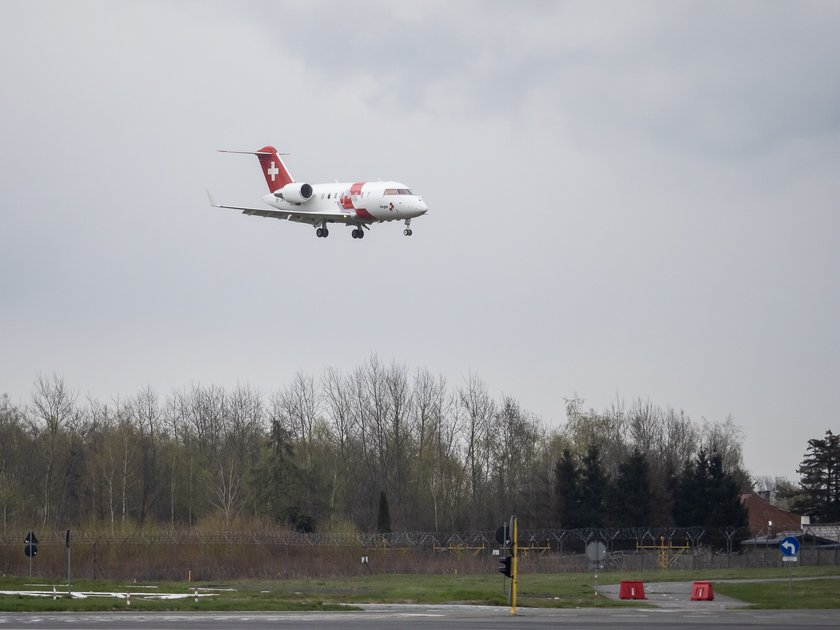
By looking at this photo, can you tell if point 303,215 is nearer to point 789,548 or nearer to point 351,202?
point 351,202

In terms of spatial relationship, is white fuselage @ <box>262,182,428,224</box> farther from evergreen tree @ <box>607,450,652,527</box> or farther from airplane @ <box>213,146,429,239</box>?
evergreen tree @ <box>607,450,652,527</box>

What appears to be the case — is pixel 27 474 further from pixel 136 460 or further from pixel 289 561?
pixel 289 561

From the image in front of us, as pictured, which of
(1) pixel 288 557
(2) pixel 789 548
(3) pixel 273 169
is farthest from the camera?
(3) pixel 273 169

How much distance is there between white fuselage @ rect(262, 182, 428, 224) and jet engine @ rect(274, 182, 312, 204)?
0.67 ft

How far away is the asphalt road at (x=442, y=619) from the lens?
3081cm

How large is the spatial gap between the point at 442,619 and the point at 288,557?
32.9 metres

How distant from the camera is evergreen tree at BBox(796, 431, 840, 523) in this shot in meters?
111

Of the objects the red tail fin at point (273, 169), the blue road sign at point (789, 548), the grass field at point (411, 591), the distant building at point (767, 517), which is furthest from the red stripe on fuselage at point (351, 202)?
the distant building at point (767, 517)

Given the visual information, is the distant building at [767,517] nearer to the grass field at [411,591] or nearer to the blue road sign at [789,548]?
the grass field at [411,591]

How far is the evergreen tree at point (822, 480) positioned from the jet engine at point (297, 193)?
6821 centimetres

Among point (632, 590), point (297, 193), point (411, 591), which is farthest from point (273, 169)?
→ point (632, 590)

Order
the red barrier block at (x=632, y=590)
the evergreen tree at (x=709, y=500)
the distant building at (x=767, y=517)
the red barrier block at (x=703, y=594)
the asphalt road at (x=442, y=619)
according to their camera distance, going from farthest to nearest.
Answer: the distant building at (x=767, y=517) < the evergreen tree at (x=709, y=500) < the red barrier block at (x=632, y=590) < the red barrier block at (x=703, y=594) < the asphalt road at (x=442, y=619)

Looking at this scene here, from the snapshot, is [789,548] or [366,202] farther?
[366,202]

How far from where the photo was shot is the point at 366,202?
55562 mm
